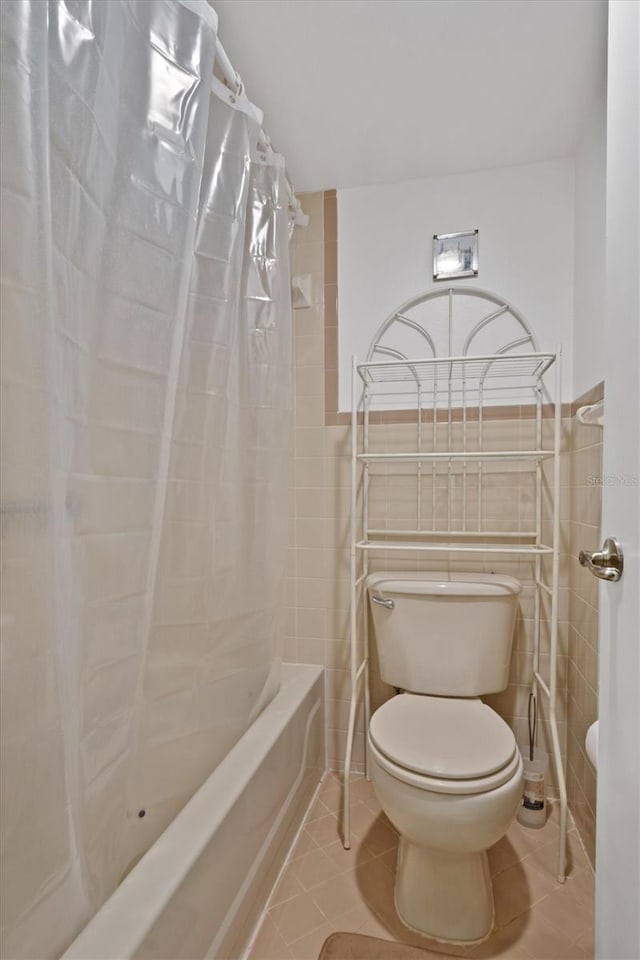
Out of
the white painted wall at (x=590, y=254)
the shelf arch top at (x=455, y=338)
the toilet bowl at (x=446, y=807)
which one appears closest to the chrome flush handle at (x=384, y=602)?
the toilet bowl at (x=446, y=807)

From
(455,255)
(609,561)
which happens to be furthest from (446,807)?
(455,255)

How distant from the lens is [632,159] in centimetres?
51

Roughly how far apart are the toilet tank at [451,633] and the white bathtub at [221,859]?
379 millimetres

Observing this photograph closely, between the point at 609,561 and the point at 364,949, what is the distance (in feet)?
3.89

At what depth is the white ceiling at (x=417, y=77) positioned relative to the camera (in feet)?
3.89

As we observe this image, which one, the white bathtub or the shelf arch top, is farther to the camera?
the shelf arch top

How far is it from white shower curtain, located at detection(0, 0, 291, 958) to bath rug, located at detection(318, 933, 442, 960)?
0.52 meters

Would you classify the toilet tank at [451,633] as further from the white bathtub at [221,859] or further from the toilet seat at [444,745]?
the white bathtub at [221,859]

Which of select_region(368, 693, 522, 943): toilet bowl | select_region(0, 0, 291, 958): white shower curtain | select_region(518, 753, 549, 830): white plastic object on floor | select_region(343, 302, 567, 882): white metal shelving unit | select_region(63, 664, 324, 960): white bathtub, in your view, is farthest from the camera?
select_region(343, 302, 567, 882): white metal shelving unit

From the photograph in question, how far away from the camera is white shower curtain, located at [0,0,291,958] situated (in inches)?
23.4

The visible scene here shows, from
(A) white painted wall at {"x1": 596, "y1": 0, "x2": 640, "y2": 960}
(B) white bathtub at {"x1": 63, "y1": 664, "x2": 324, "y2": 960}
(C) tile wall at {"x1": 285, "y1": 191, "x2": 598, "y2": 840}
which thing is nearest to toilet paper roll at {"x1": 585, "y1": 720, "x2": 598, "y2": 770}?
(A) white painted wall at {"x1": 596, "y1": 0, "x2": 640, "y2": 960}

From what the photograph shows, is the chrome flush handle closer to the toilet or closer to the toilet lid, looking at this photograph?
the toilet

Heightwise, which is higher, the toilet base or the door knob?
the door knob

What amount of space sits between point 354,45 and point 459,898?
2.15 metres
